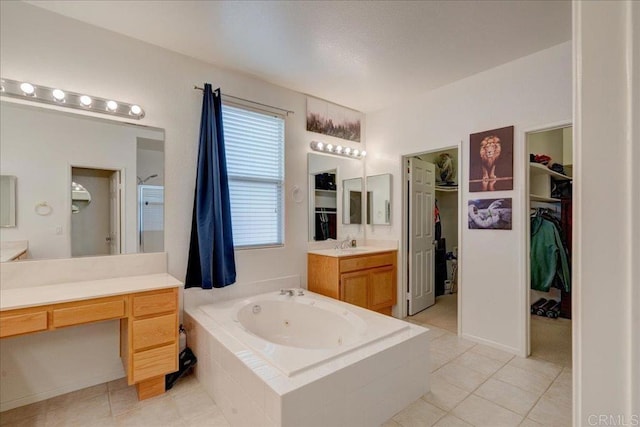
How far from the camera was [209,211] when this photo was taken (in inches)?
107

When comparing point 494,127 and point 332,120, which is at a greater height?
point 332,120

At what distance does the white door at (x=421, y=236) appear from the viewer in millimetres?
3855

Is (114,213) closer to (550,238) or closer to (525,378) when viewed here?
(525,378)

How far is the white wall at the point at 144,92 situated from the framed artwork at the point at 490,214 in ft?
6.00

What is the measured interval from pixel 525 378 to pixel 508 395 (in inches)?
13.4

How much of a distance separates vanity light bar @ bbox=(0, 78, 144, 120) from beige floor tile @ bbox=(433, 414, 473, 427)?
309 centimetres

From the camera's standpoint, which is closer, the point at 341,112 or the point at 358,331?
the point at 358,331

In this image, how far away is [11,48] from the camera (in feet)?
6.76

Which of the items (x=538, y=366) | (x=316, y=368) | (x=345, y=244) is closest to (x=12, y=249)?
(x=316, y=368)

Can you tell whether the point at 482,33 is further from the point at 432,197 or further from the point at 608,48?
the point at 608,48

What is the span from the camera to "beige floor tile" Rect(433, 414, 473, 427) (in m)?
1.87

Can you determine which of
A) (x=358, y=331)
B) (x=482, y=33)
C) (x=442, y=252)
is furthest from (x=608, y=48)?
(x=442, y=252)

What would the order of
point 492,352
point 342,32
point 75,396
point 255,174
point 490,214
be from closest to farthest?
1. point 75,396
2. point 342,32
3. point 492,352
4. point 490,214
5. point 255,174

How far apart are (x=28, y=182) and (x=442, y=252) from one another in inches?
192
